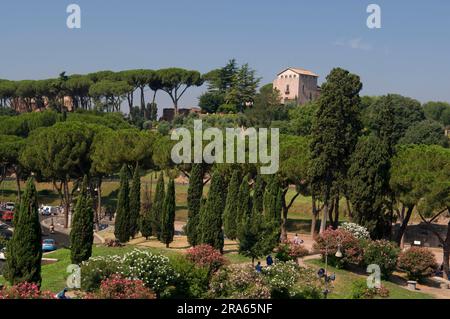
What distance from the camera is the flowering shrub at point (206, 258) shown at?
2388 centimetres

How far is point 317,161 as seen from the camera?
37.6 m

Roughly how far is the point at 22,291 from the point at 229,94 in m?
88.8

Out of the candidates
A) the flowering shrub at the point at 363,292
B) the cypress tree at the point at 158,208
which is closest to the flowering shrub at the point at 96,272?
the flowering shrub at the point at 363,292

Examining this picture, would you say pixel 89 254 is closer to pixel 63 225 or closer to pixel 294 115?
pixel 63 225

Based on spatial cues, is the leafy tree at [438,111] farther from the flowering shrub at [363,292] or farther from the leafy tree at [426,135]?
the flowering shrub at [363,292]

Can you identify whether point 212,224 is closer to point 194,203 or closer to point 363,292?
point 194,203

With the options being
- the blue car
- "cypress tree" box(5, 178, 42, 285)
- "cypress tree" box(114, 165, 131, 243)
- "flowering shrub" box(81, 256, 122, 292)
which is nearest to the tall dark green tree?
"cypress tree" box(114, 165, 131, 243)

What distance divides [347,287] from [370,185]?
31.4ft

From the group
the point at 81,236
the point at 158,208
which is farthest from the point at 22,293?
the point at 158,208

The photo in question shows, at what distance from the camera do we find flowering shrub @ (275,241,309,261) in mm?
30469

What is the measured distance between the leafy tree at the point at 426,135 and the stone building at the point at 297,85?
5150 centimetres

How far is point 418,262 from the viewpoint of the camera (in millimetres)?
30719

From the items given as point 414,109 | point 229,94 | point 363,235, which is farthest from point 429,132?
point 363,235

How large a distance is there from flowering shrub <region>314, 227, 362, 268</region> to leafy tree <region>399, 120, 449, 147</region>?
51973 millimetres
